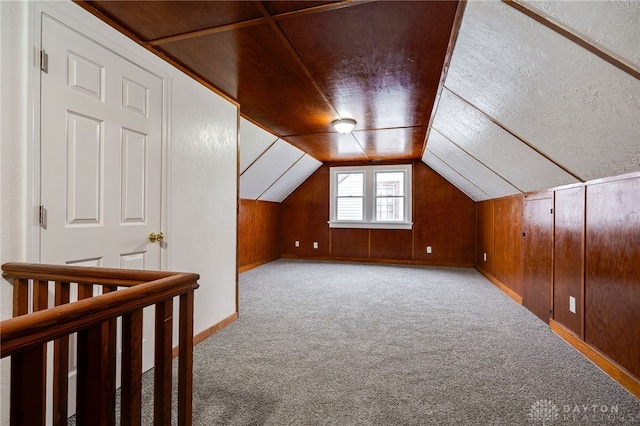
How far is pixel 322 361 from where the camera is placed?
2020mm

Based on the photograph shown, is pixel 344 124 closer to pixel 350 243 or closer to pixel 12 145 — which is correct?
pixel 12 145

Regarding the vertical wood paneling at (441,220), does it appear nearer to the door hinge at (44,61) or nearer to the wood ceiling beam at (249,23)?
the wood ceiling beam at (249,23)

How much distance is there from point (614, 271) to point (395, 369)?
143 cm

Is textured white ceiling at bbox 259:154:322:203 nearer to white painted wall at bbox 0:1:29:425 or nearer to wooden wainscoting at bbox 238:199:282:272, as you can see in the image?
wooden wainscoting at bbox 238:199:282:272

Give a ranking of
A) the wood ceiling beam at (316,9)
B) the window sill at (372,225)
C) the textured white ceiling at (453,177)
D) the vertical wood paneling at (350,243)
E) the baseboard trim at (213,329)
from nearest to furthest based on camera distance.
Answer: the wood ceiling beam at (316,9), the baseboard trim at (213,329), the textured white ceiling at (453,177), the window sill at (372,225), the vertical wood paneling at (350,243)

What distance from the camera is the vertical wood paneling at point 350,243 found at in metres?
5.94

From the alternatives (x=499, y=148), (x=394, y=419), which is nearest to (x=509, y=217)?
(x=499, y=148)

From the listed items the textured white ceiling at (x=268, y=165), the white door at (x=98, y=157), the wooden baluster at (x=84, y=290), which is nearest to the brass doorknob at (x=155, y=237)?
the white door at (x=98, y=157)

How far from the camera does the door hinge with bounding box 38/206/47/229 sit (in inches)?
52.9

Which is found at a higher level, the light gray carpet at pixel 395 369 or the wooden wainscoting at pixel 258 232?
the wooden wainscoting at pixel 258 232

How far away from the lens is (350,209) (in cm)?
609

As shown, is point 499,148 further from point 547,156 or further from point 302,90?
point 302,90

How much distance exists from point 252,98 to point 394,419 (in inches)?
99.3

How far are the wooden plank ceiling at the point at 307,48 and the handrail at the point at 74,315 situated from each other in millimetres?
1350
